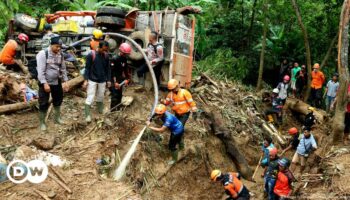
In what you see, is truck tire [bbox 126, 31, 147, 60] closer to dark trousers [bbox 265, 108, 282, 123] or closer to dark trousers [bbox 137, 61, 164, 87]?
dark trousers [bbox 137, 61, 164, 87]

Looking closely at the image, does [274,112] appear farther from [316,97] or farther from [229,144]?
[229,144]

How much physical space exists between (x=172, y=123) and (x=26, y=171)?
3.25 metres

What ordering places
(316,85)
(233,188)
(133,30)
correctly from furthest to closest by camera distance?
(316,85) < (133,30) < (233,188)

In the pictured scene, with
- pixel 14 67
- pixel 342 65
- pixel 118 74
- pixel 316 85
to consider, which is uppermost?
pixel 342 65

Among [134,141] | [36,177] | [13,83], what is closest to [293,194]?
[134,141]

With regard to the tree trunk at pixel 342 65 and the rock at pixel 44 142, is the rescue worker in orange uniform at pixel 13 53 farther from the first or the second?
the tree trunk at pixel 342 65

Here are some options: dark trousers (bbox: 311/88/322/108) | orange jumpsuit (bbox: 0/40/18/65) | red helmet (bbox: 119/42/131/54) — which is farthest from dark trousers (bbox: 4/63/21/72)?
dark trousers (bbox: 311/88/322/108)

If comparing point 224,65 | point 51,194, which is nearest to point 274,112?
point 224,65

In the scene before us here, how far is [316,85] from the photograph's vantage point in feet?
49.7

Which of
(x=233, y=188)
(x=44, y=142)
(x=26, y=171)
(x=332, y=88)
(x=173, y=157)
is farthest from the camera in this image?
(x=332, y=88)

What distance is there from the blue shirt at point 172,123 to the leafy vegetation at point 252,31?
775 cm

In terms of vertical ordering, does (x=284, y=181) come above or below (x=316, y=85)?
below

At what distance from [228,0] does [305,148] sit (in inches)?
351

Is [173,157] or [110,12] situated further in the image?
[110,12]
